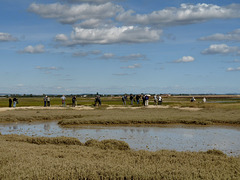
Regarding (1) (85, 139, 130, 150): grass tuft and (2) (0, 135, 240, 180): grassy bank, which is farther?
(1) (85, 139, 130, 150): grass tuft

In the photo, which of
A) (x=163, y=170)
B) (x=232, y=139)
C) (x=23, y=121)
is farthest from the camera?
(x=23, y=121)

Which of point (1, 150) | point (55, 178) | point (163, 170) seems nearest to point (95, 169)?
point (55, 178)

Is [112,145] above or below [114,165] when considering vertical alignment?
below

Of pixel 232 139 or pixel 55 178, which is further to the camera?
pixel 232 139

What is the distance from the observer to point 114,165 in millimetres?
11320

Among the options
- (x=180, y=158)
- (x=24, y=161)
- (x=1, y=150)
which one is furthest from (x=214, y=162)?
(x=1, y=150)

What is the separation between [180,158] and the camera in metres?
13.1

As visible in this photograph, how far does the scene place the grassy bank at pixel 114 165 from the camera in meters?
10.2

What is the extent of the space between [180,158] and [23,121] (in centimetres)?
2586

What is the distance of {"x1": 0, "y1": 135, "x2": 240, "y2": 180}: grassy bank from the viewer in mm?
10203

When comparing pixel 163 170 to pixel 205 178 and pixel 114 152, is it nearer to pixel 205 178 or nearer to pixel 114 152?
pixel 205 178

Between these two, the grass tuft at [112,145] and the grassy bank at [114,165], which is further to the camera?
the grass tuft at [112,145]

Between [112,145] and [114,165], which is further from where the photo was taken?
[112,145]

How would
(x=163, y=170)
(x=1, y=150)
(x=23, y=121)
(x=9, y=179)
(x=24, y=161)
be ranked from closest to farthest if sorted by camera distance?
(x=9, y=179), (x=163, y=170), (x=24, y=161), (x=1, y=150), (x=23, y=121)
